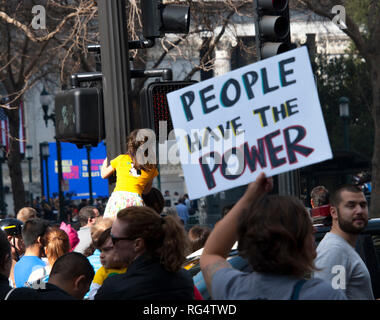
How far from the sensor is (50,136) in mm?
64500

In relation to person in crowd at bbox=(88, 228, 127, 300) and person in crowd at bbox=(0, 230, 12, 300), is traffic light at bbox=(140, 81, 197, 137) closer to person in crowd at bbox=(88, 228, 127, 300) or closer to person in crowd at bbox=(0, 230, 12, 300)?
person in crowd at bbox=(88, 228, 127, 300)

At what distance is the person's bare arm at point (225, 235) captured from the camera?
3.25 meters

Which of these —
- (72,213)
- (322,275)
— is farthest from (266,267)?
(72,213)

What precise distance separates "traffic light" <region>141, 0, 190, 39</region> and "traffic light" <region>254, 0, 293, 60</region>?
0.77 meters

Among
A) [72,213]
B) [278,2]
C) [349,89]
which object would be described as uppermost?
[349,89]

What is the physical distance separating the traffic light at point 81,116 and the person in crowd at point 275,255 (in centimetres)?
350

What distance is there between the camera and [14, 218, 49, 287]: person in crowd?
257 inches

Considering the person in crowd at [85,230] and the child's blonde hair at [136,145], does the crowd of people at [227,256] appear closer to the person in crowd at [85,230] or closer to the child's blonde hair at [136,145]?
the child's blonde hair at [136,145]

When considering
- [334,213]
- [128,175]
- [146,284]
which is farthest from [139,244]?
[128,175]

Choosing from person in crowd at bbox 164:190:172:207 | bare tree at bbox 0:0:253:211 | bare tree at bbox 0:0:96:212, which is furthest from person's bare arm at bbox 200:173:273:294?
person in crowd at bbox 164:190:172:207

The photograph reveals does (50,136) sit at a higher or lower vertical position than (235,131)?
higher

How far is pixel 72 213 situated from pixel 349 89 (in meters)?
15.9
